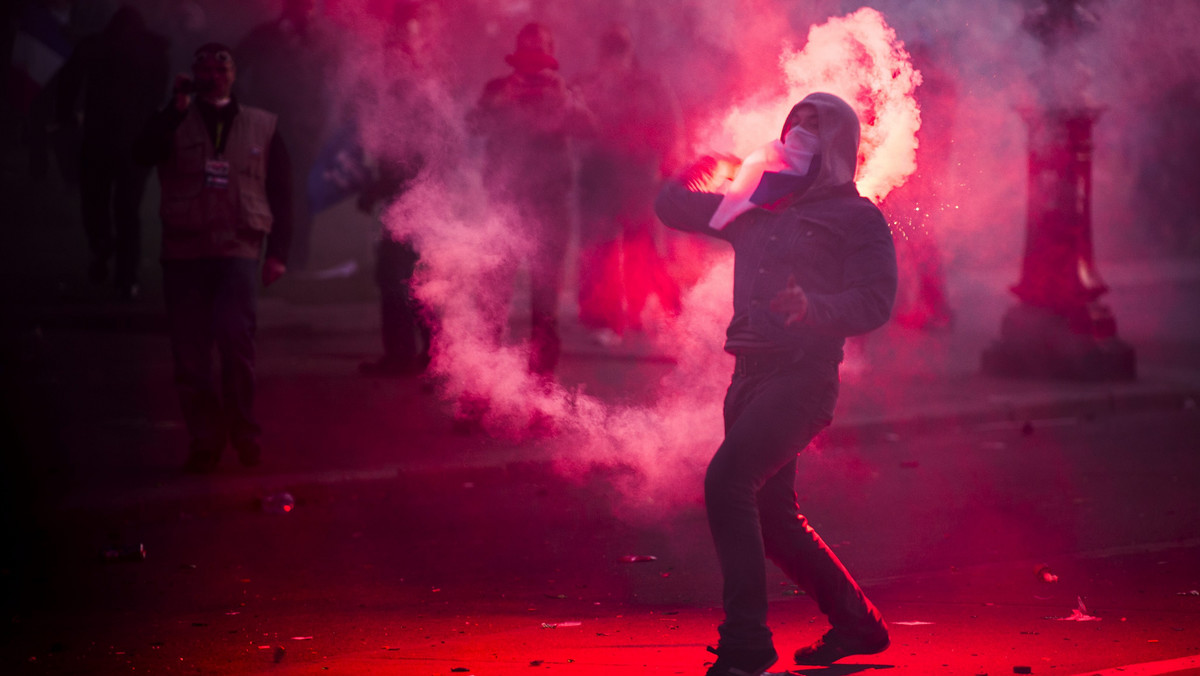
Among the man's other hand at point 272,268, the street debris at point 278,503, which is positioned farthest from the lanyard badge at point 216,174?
the street debris at point 278,503

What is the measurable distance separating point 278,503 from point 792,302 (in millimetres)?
3739

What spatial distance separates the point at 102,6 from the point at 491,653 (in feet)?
39.8

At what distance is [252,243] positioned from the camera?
23.0 feet

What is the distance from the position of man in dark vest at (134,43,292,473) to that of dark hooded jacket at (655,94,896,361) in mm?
3491

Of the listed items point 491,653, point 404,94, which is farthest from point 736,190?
point 404,94

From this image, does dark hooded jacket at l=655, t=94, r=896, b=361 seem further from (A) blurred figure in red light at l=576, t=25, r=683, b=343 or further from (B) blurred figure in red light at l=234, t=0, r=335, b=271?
(B) blurred figure in red light at l=234, t=0, r=335, b=271

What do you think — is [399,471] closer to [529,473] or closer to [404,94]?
[529,473]

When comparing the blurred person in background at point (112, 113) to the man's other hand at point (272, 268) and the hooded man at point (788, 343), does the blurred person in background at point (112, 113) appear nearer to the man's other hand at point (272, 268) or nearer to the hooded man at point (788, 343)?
the man's other hand at point (272, 268)

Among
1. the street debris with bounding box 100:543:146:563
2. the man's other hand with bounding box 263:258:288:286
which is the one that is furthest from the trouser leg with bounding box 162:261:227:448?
the street debris with bounding box 100:543:146:563

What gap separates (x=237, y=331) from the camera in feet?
22.9

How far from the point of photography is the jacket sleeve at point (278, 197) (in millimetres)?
7203

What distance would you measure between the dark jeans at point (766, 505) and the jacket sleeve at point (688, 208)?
479 millimetres

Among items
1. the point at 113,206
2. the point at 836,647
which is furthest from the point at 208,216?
the point at 113,206

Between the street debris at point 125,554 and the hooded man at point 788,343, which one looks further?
the street debris at point 125,554
